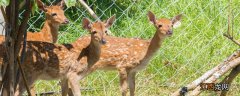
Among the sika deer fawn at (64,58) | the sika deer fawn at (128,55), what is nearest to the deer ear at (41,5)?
the sika deer fawn at (64,58)

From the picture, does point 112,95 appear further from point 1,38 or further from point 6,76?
point 6,76

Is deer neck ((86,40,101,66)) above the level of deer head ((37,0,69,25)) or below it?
below

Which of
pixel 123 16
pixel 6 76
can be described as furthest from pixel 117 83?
pixel 6 76

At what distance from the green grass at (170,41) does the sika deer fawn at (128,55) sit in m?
0.22

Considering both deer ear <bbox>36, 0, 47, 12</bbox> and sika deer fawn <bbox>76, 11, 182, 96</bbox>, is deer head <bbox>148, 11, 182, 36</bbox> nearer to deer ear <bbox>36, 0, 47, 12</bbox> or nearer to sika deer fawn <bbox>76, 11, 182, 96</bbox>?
sika deer fawn <bbox>76, 11, 182, 96</bbox>

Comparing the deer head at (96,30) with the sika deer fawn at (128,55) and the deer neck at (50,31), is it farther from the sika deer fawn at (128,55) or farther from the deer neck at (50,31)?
the deer neck at (50,31)

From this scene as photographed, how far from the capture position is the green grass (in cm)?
479

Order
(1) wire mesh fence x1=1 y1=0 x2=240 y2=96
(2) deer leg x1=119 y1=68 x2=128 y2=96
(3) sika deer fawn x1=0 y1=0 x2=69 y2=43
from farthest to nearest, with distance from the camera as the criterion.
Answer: (1) wire mesh fence x1=1 y1=0 x2=240 y2=96 < (3) sika deer fawn x1=0 y1=0 x2=69 y2=43 < (2) deer leg x1=119 y1=68 x2=128 y2=96

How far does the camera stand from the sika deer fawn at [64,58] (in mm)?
3441

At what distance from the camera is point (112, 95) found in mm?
4570

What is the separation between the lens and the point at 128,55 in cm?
449

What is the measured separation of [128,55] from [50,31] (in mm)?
744

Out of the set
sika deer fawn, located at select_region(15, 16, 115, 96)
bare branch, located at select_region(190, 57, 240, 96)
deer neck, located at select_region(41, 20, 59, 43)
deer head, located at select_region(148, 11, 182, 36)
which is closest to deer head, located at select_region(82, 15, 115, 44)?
sika deer fawn, located at select_region(15, 16, 115, 96)

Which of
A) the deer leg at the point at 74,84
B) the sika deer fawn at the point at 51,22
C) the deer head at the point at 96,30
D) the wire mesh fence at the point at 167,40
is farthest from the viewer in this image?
the wire mesh fence at the point at 167,40
